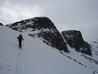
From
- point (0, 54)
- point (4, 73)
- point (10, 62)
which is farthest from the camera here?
point (0, 54)

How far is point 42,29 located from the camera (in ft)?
192

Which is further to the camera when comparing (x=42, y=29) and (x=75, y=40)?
(x=75, y=40)

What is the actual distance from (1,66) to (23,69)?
2005 millimetres

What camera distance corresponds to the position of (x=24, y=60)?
17766 millimetres

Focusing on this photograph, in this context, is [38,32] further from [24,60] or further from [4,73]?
[4,73]

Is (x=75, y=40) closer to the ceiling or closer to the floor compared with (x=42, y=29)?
closer to the ceiling

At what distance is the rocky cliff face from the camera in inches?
2212

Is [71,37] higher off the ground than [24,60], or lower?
higher

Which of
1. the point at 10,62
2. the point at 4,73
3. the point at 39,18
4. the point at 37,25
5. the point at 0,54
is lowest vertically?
the point at 4,73

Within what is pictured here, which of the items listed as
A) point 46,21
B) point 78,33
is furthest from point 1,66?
point 78,33

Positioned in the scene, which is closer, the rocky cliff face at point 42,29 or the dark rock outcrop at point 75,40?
the rocky cliff face at point 42,29

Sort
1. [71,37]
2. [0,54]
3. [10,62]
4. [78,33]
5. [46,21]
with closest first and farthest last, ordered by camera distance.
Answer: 1. [10,62]
2. [0,54]
3. [46,21]
4. [71,37]
5. [78,33]

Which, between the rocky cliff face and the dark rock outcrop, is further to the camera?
the dark rock outcrop

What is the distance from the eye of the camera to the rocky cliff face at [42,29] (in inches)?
2212
